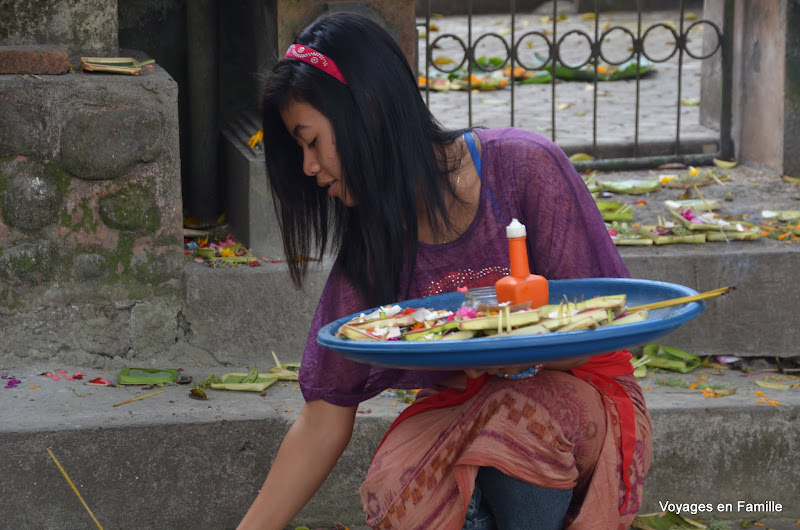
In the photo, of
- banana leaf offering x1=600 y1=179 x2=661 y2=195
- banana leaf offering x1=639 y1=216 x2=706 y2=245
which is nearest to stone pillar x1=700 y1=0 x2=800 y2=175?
banana leaf offering x1=600 y1=179 x2=661 y2=195

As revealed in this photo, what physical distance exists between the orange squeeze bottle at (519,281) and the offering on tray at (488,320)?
0.08 feet

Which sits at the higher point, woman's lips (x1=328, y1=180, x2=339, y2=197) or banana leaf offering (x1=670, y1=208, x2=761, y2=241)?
woman's lips (x1=328, y1=180, x2=339, y2=197)

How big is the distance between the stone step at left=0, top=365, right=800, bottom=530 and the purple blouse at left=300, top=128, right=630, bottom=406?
0.76 metres

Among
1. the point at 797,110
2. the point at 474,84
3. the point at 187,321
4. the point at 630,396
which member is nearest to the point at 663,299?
the point at 630,396

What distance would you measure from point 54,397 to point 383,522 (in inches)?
54.6

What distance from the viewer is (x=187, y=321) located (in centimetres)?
326

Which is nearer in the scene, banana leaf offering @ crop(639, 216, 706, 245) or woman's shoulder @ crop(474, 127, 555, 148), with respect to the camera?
woman's shoulder @ crop(474, 127, 555, 148)

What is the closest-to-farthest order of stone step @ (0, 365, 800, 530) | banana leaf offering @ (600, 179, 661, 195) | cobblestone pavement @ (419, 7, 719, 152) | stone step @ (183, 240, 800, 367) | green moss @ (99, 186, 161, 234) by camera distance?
stone step @ (0, 365, 800, 530), green moss @ (99, 186, 161, 234), stone step @ (183, 240, 800, 367), banana leaf offering @ (600, 179, 661, 195), cobblestone pavement @ (419, 7, 719, 152)

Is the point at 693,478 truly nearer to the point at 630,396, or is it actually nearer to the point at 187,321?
the point at 630,396

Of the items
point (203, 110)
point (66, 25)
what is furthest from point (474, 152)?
point (203, 110)

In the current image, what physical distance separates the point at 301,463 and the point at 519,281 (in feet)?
1.99

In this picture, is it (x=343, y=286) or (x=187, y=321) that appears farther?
(x=187, y=321)

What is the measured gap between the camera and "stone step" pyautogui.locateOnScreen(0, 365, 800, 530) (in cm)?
271

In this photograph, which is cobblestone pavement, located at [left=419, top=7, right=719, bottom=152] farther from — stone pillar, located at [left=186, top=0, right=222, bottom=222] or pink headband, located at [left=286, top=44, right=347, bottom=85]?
pink headband, located at [left=286, top=44, right=347, bottom=85]
